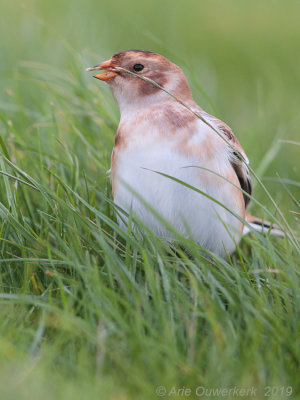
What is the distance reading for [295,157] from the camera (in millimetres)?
5141

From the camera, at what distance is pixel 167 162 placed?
2.83m

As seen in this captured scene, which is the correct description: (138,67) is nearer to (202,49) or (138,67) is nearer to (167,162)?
(167,162)

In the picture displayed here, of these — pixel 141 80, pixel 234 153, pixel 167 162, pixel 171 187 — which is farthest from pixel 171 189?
pixel 141 80

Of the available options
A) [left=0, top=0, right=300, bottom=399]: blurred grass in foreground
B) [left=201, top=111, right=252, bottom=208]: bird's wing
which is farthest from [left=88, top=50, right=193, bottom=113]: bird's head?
[left=0, top=0, right=300, bottom=399]: blurred grass in foreground

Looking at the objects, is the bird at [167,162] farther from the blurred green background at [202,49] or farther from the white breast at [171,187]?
the blurred green background at [202,49]

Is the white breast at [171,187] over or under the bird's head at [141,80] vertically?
under

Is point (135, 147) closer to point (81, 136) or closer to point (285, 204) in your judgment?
point (81, 136)

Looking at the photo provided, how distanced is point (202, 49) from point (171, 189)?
460 centimetres

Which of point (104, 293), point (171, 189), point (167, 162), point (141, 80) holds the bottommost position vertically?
point (104, 293)

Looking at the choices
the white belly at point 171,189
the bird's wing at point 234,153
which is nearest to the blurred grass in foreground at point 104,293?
the white belly at point 171,189

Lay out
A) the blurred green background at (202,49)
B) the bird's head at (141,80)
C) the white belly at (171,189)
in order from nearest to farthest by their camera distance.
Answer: the white belly at (171,189)
the bird's head at (141,80)
the blurred green background at (202,49)

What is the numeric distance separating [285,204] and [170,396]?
8.71 feet

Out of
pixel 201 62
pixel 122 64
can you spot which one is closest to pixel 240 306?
pixel 122 64

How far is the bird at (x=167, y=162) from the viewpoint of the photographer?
2852 millimetres
